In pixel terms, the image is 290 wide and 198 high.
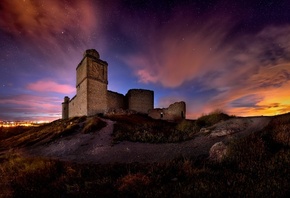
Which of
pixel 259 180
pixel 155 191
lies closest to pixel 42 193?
pixel 155 191

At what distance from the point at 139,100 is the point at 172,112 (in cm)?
829

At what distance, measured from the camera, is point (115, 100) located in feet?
108

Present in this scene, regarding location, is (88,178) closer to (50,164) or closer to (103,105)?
(50,164)

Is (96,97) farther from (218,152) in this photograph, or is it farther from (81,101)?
(218,152)

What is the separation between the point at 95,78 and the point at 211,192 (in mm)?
27561

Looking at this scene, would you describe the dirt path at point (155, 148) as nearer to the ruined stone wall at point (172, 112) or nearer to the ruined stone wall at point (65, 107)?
the ruined stone wall at point (172, 112)

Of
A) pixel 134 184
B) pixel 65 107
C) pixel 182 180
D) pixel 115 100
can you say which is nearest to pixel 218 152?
pixel 182 180

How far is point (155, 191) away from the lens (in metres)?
3.76

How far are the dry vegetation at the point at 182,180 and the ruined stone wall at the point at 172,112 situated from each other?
25870 mm

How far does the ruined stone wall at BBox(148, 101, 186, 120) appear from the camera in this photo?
3241 centimetres

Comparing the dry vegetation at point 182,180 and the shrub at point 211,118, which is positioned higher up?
the shrub at point 211,118

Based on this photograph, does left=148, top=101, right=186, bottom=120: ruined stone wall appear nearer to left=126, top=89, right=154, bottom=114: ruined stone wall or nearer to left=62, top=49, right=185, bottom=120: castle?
left=62, top=49, right=185, bottom=120: castle

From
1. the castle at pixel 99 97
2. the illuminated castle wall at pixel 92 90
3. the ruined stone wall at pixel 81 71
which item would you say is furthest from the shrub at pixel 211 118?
the ruined stone wall at pixel 81 71

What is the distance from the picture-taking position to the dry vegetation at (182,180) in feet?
11.8
